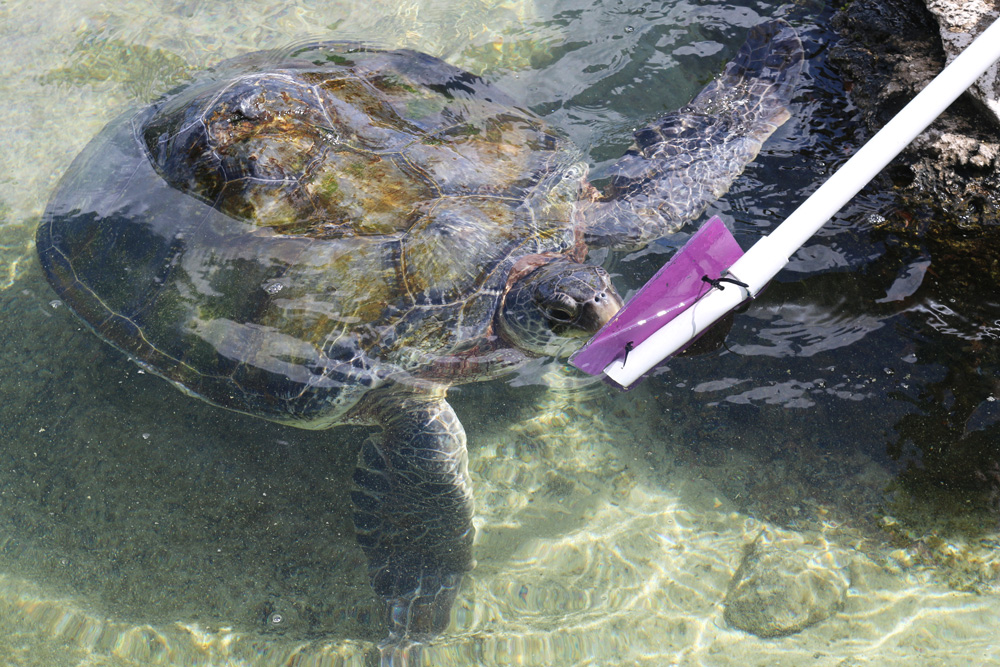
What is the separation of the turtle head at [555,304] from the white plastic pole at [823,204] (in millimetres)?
274

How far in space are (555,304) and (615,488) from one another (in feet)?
3.87

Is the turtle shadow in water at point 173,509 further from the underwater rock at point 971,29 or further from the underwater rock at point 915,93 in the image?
the underwater rock at point 971,29

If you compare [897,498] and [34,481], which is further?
[34,481]

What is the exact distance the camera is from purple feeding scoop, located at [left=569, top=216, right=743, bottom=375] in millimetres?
3002

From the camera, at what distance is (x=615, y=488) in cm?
358

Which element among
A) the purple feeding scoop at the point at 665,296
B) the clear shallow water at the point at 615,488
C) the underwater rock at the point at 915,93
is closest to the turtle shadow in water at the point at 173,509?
the clear shallow water at the point at 615,488

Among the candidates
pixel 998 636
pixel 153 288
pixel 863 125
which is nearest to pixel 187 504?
pixel 153 288

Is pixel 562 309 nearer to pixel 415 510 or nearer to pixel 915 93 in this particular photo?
pixel 415 510

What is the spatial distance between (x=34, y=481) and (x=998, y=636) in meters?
5.02

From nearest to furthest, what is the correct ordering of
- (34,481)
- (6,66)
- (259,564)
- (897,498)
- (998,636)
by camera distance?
(998,636) → (897,498) → (259,564) → (34,481) → (6,66)

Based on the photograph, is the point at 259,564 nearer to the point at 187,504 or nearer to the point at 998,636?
the point at 187,504

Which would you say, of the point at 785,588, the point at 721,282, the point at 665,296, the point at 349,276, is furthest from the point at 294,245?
the point at 785,588

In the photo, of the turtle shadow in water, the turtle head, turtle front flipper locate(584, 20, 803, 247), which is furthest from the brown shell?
the turtle shadow in water

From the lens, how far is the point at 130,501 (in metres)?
3.68
